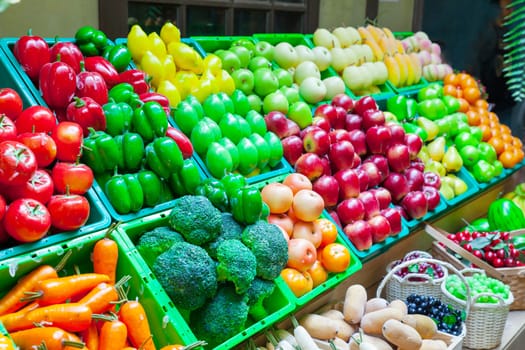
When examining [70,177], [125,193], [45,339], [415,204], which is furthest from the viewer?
[415,204]

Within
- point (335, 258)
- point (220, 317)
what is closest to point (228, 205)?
point (220, 317)

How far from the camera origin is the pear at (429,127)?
385cm

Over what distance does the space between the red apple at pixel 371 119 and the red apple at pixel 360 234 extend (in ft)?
2.40

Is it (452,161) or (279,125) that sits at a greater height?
(279,125)

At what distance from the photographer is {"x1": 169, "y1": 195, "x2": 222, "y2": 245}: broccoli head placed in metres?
1.91

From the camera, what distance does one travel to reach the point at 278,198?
240 cm

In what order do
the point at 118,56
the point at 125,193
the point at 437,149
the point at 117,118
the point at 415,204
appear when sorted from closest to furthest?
the point at 125,193, the point at 117,118, the point at 118,56, the point at 415,204, the point at 437,149

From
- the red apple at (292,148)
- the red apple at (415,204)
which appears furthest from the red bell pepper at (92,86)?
the red apple at (415,204)

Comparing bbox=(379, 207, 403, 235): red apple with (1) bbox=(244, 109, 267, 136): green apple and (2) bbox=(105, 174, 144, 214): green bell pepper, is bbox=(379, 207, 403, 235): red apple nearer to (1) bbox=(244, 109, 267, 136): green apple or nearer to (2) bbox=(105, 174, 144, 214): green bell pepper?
(1) bbox=(244, 109, 267, 136): green apple

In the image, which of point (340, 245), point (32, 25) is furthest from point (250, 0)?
point (340, 245)

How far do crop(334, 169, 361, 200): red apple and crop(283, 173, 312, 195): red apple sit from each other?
0.85ft

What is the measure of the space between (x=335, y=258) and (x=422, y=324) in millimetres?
447

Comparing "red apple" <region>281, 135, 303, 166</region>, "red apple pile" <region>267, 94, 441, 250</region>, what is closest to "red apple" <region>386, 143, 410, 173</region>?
"red apple pile" <region>267, 94, 441, 250</region>

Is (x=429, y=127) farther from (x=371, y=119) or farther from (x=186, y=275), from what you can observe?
(x=186, y=275)
